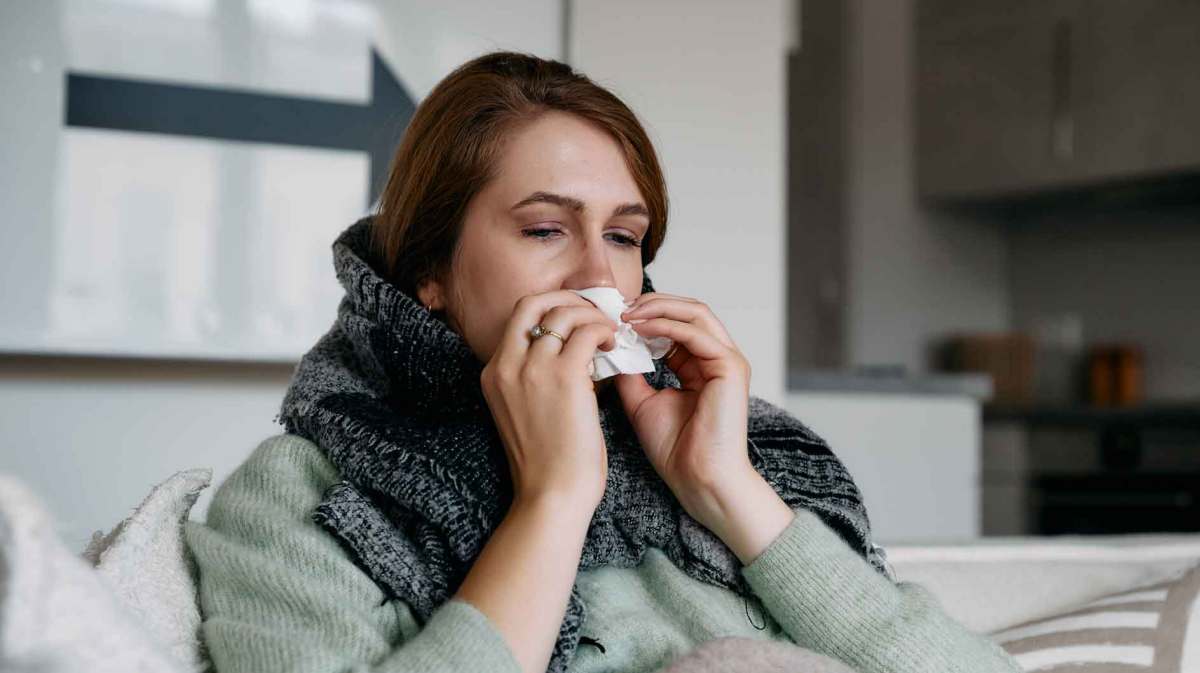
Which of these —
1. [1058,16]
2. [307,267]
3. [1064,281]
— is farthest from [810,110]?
[307,267]

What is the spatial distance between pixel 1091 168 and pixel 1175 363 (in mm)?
898

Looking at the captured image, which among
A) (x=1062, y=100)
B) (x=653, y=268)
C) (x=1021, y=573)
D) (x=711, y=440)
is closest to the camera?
(x=711, y=440)

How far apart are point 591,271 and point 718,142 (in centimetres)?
132

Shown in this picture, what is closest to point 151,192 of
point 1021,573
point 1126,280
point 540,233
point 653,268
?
point 653,268

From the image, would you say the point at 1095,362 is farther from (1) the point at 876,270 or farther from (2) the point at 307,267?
(2) the point at 307,267

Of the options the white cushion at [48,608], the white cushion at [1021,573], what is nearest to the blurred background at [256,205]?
the white cushion at [1021,573]

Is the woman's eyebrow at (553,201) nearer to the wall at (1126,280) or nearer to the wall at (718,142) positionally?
the wall at (718,142)

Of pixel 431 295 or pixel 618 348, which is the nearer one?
pixel 618 348

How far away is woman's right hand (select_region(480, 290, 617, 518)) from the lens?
94 centimetres

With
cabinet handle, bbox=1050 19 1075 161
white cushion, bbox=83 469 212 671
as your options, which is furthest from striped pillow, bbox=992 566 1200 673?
cabinet handle, bbox=1050 19 1075 161

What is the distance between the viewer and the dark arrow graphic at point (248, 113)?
191 centimetres

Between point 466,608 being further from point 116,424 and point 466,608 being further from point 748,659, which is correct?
point 116,424

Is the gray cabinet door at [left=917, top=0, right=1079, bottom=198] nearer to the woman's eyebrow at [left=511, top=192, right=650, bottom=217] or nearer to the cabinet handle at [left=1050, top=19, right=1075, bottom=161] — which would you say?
the cabinet handle at [left=1050, top=19, right=1075, bottom=161]

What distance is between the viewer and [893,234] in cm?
479
